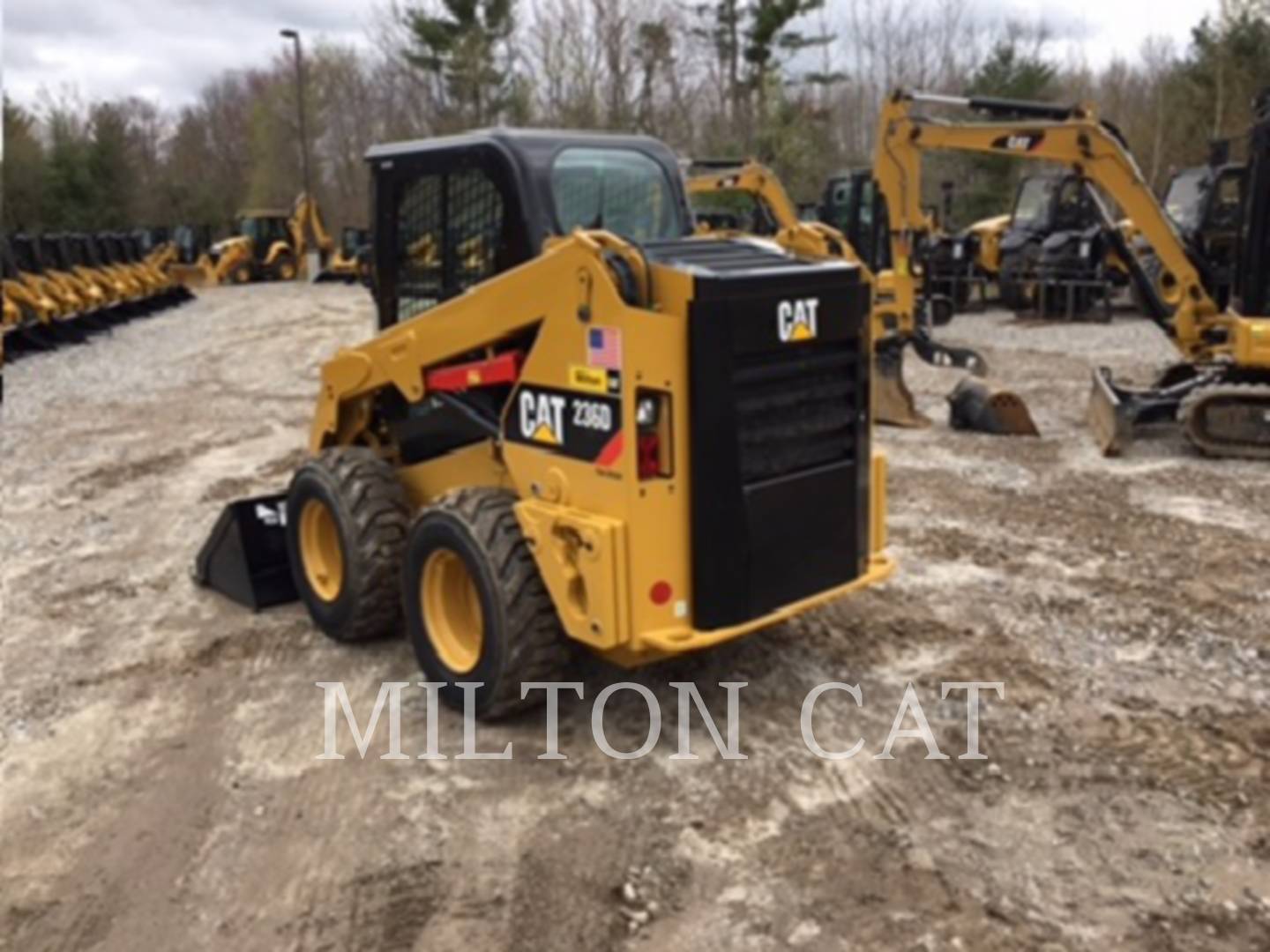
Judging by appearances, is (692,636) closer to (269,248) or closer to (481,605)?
(481,605)

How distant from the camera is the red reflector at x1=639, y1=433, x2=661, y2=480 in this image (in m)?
3.88

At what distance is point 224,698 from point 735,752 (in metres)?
2.10

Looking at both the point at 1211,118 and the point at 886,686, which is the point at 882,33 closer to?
the point at 1211,118

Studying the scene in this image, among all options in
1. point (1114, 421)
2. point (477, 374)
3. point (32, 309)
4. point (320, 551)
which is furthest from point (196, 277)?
point (477, 374)

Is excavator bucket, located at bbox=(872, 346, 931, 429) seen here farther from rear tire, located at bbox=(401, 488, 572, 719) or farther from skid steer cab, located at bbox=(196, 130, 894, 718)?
rear tire, located at bbox=(401, 488, 572, 719)

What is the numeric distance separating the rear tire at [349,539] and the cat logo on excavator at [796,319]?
1839 mm

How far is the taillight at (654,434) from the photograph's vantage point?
3873 mm

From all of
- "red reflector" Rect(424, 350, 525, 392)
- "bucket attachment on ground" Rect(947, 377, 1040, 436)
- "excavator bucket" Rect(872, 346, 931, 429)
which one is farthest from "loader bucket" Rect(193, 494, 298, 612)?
"bucket attachment on ground" Rect(947, 377, 1040, 436)

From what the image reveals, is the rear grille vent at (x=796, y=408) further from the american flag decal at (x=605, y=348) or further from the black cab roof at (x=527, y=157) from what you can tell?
the black cab roof at (x=527, y=157)

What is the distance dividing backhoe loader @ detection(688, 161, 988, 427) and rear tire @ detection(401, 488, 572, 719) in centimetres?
157

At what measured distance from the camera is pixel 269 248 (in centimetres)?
3112

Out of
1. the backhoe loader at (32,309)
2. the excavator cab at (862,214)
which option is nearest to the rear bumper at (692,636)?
the excavator cab at (862,214)

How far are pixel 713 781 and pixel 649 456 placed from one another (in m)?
1.12

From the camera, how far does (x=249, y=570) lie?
5.75m
